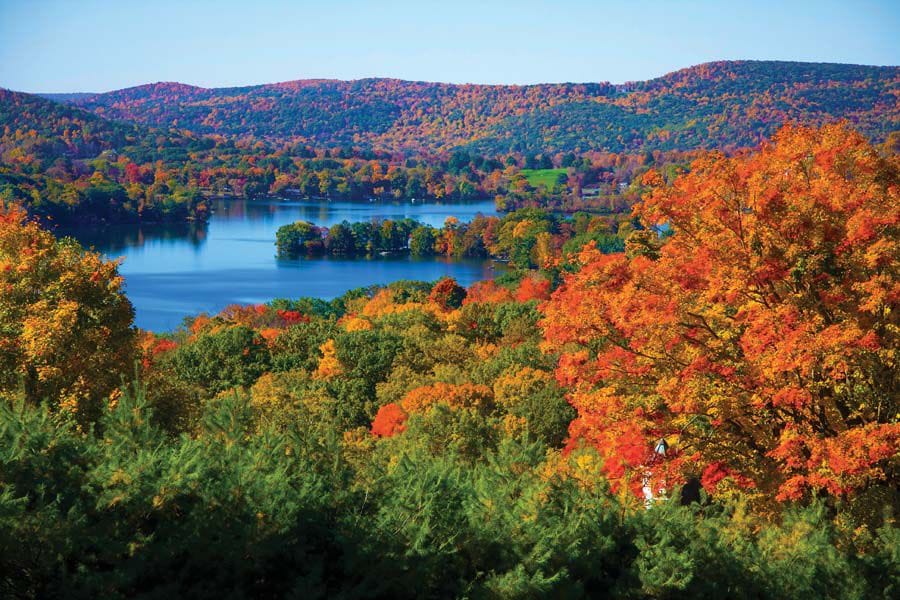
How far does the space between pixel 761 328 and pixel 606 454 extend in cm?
264

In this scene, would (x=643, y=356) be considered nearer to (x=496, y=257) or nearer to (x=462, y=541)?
(x=462, y=541)

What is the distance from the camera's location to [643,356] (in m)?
12.6

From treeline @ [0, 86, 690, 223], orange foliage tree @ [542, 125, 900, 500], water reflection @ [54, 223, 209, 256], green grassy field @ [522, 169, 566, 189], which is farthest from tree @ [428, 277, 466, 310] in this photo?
green grassy field @ [522, 169, 566, 189]

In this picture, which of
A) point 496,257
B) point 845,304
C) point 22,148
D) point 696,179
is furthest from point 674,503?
point 22,148

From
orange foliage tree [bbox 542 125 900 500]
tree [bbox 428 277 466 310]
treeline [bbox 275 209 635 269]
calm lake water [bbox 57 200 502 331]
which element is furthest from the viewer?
treeline [bbox 275 209 635 269]

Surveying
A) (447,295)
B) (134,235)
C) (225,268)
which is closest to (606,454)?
(447,295)

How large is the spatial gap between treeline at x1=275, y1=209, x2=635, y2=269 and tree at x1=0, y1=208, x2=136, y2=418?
7687cm

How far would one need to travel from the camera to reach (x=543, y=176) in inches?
7372

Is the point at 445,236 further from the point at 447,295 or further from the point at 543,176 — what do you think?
the point at 543,176

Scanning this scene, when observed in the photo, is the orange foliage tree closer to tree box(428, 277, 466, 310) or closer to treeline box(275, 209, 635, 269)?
tree box(428, 277, 466, 310)

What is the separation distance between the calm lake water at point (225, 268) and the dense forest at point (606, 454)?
136ft

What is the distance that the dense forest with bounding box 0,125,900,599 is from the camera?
8.59 meters

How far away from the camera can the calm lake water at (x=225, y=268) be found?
68.6 m

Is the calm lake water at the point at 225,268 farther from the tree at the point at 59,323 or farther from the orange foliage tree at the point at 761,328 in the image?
the orange foliage tree at the point at 761,328
